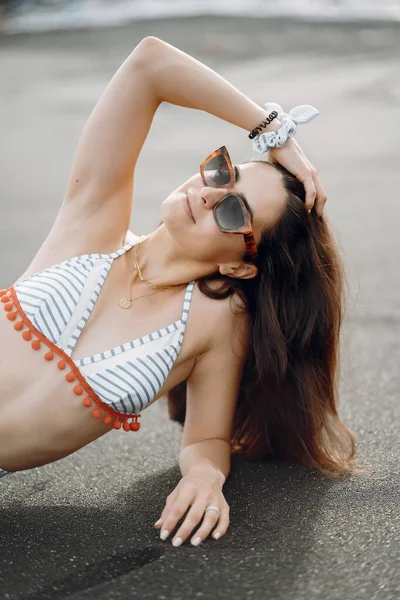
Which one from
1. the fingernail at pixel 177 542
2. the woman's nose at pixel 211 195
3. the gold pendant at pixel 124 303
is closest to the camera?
the fingernail at pixel 177 542

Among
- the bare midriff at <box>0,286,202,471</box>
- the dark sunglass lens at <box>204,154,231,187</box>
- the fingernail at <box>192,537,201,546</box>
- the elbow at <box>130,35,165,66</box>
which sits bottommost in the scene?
the fingernail at <box>192,537,201,546</box>

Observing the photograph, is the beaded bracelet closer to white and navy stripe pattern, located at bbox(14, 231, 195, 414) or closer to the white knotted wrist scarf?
the white knotted wrist scarf

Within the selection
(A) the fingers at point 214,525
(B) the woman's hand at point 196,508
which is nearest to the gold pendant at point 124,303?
(B) the woman's hand at point 196,508

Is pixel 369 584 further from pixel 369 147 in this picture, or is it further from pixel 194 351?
pixel 369 147

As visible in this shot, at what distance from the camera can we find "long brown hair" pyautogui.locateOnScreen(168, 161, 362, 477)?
2.29m

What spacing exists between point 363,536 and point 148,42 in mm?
1509

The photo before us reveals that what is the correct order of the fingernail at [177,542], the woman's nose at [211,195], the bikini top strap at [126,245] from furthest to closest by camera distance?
the bikini top strap at [126,245]
the woman's nose at [211,195]
the fingernail at [177,542]

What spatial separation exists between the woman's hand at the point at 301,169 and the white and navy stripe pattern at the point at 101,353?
442 millimetres

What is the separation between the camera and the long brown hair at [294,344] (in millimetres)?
2291

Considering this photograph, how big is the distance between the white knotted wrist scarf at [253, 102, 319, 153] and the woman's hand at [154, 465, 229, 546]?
93 centimetres

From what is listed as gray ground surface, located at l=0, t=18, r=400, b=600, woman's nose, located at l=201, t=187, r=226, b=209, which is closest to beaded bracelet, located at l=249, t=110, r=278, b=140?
woman's nose, located at l=201, t=187, r=226, b=209

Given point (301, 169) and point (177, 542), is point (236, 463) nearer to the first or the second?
point (177, 542)

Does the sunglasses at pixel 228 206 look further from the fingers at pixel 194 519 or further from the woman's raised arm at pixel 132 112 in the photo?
the fingers at pixel 194 519

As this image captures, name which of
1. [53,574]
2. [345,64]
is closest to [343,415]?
[53,574]
